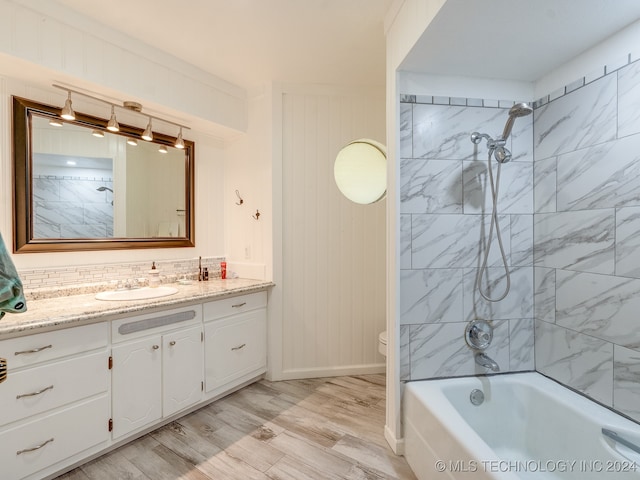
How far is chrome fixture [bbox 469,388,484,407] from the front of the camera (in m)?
1.72

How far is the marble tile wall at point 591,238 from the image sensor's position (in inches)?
54.4

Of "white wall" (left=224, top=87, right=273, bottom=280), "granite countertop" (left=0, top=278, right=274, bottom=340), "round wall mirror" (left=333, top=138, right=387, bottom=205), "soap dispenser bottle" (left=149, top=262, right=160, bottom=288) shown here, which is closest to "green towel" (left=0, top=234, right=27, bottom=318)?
"granite countertop" (left=0, top=278, right=274, bottom=340)

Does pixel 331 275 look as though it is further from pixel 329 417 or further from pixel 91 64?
pixel 91 64

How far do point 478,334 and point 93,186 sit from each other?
108 inches

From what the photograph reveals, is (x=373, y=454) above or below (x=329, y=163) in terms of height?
below

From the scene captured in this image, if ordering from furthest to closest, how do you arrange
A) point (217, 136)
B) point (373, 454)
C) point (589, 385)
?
point (217, 136) → point (373, 454) → point (589, 385)

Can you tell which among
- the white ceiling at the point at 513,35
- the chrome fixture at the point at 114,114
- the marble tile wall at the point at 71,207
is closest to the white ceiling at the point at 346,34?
the white ceiling at the point at 513,35

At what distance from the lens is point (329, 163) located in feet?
8.96

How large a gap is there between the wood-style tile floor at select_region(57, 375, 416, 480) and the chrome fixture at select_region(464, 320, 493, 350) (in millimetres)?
781

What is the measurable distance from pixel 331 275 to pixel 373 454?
136cm

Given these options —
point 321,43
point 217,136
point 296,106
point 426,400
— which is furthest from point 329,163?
point 426,400

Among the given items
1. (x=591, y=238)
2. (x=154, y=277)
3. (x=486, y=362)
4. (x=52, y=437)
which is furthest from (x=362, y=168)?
(x=52, y=437)

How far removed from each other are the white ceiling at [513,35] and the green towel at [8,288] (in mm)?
1727

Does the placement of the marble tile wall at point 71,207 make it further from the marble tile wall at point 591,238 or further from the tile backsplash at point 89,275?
the marble tile wall at point 591,238
